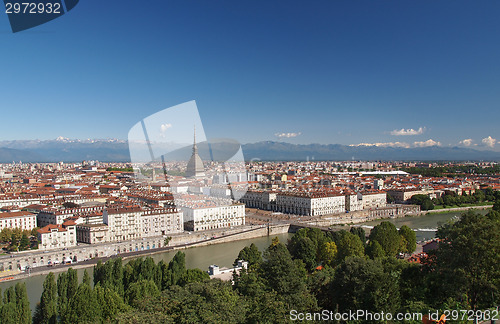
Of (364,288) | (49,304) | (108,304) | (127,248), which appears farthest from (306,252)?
(127,248)

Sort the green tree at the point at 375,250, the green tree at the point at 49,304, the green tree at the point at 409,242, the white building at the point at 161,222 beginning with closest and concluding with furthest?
the green tree at the point at 49,304, the green tree at the point at 375,250, the green tree at the point at 409,242, the white building at the point at 161,222

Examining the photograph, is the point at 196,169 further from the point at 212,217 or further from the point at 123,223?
the point at 123,223

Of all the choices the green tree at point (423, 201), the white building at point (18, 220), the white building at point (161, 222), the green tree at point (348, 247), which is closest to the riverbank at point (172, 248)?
the white building at point (161, 222)

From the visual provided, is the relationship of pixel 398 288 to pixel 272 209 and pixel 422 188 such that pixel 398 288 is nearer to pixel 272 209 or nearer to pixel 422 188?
pixel 272 209

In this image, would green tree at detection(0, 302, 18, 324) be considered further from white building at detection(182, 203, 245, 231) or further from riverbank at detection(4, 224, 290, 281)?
white building at detection(182, 203, 245, 231)

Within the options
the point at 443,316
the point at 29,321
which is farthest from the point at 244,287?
the point at 29,321

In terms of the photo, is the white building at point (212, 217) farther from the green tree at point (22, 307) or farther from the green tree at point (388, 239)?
the green tree at point (22, 307)

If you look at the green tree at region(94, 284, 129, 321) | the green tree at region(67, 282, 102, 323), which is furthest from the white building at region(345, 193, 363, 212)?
the green tree at region(67, 282, 102, 323)
